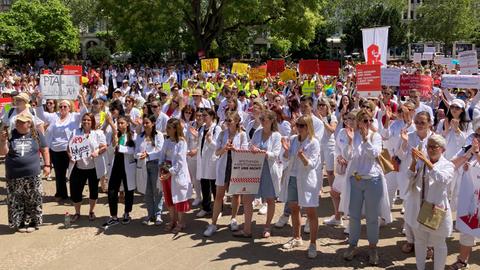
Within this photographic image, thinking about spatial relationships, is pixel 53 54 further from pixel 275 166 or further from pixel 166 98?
→ pixel 275 166

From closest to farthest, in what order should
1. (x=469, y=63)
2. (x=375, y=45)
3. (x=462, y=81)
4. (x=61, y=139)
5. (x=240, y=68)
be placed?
(x=61, y=139)
(x=462, y=81)
(x=375, y=45)
(x=469, y=63)
(x=240, y=68)

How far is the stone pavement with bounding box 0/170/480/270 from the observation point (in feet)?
21.4

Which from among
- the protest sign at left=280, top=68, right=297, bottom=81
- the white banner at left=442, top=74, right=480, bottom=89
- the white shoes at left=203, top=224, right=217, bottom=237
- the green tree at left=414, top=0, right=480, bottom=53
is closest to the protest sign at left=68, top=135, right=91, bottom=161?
the white shoes at left=203, top=224, right=217, bottom=237

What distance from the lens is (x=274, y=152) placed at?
7.29 m

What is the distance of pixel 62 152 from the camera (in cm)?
948

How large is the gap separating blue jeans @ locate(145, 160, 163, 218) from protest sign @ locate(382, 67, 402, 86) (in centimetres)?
567

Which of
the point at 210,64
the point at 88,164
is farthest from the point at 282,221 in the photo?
the point at 210,64

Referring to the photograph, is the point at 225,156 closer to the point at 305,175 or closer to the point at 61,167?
the point at 305,175

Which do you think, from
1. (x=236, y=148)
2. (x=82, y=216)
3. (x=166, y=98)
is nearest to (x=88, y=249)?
(x=82, y=216)

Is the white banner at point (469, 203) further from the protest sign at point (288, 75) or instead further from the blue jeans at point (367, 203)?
the protest sign at point (288, 75)

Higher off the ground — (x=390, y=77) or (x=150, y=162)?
(x=390, y=77)

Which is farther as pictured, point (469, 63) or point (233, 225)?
point (469, 63)

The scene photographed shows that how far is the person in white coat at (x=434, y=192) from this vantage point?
18.3 ft

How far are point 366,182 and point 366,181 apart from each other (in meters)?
0.01
